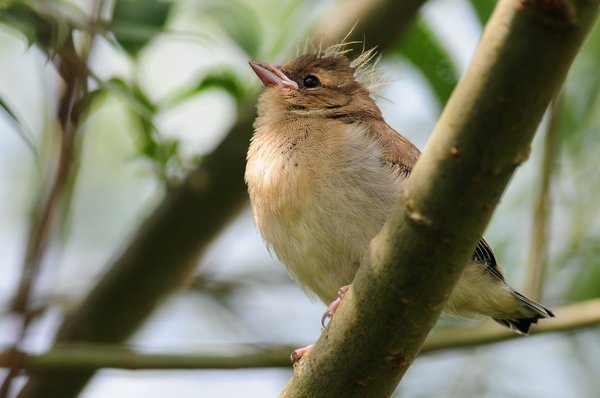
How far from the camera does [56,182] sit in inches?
165

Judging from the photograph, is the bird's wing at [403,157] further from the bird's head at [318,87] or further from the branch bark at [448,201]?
the branch bark at [448,201]

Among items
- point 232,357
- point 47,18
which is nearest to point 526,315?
point 232,357

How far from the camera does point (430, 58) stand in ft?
20.1

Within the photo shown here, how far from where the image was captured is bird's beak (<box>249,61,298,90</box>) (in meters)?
5.97

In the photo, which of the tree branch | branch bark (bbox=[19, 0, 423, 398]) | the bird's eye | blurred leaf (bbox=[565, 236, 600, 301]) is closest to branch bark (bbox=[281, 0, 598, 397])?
the tree branch

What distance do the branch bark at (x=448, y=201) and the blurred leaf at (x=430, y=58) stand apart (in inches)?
108

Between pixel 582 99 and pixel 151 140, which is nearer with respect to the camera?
pixel 151 140

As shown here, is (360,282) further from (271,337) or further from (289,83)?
(271,337)

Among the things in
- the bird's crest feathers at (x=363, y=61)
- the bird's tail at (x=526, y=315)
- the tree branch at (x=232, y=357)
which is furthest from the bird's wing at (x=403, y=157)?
the bird's crest feathers at (x=363, y=61)

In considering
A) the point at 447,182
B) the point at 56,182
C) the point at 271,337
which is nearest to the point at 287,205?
the point at 56,182

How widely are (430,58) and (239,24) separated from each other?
1.37 metres

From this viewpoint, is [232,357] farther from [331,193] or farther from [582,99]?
[582,99]

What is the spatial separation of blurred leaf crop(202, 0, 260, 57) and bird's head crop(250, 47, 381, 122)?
0.41m

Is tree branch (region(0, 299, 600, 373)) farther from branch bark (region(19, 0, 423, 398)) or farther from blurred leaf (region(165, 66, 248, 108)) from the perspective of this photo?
blurred leaf (region(165, 66, 248, 108))
